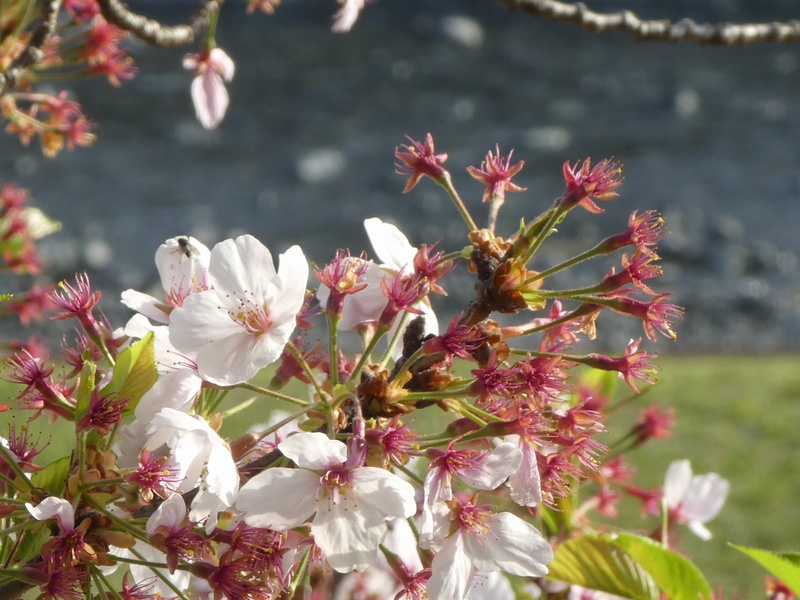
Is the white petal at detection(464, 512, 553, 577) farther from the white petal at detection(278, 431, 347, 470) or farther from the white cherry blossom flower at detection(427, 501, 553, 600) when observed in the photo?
the white petal at detection(278, 431, 347, 470)

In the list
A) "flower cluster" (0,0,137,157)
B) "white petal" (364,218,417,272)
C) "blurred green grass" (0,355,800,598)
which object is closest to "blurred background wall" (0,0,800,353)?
"blurred green grass" (0,355,800,598)

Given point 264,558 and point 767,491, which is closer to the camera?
point 264,558

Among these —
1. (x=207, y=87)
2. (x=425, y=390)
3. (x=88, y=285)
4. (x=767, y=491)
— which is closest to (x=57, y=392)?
(x=88, y=285)

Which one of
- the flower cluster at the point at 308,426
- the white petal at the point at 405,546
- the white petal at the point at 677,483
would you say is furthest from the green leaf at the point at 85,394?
the white petal at the point at 677,483

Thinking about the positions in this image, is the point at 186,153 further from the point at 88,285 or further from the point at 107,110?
the point at 88,285

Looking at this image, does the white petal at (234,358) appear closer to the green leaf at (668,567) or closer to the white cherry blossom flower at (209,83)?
the green leaf at (668,567)

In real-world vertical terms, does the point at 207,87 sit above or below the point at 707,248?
above

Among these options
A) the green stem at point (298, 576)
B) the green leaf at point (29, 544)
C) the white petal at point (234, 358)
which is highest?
the white petal at point (234, 358)

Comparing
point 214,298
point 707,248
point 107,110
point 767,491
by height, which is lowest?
point 107,110
